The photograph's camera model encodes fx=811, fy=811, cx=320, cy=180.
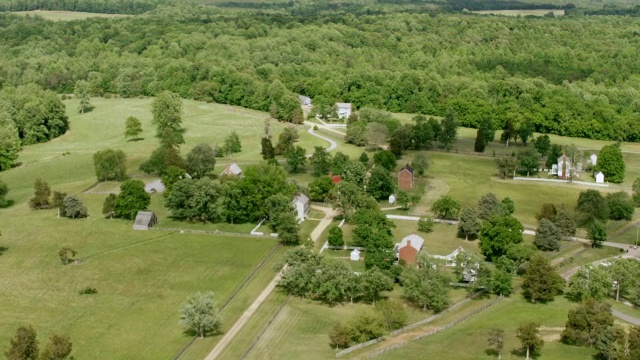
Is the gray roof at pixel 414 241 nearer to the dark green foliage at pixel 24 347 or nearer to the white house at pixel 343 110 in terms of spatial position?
the dark green foliage at pixel 24 347

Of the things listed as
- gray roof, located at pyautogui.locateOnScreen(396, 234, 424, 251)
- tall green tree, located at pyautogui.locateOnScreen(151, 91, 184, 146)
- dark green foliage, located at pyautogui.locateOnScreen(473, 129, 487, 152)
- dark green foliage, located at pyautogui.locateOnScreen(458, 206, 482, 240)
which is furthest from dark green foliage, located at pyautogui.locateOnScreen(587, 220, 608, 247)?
tall green tree, located at pyautogui.locateOnScreen(151, 91, 184, 146)

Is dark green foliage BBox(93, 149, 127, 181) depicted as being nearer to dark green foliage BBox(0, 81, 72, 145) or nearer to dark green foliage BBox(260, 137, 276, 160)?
dark green foliage BBox(260, 137, 276, 160)

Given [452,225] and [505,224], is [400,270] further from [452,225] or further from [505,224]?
[452,225]

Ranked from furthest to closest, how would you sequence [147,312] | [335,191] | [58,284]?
[335,191]
[58,284]
[147,312]

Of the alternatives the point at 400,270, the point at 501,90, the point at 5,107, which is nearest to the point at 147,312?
the point at 400,270

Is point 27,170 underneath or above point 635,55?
underneath

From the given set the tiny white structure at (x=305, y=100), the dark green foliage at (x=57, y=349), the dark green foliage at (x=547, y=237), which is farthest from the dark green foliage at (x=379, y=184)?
the tiny white structure at (x=305, y=100)
